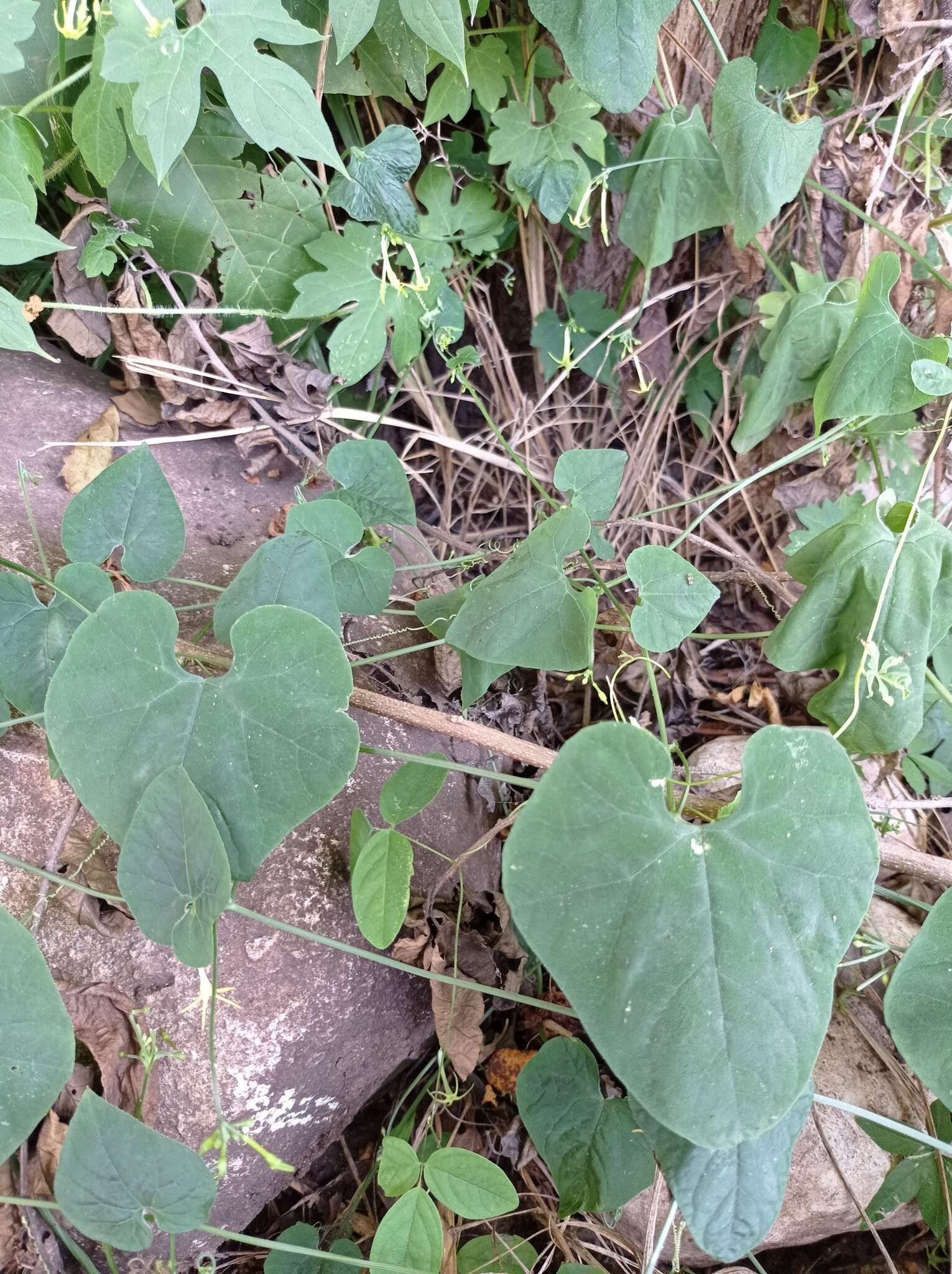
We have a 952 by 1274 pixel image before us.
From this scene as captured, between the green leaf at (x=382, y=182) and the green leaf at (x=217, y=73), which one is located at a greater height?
the green leaf at (x=217, y=73)

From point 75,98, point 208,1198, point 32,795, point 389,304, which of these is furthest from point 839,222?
point 208,1198

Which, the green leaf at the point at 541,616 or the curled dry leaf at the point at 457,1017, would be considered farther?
the curled dry leaf at the point at 457,1017

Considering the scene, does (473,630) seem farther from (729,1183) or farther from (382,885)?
(729,1183)

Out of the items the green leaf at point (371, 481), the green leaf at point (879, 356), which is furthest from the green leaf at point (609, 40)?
the green leaf at point (371, 481)

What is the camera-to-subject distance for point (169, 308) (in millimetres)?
1278

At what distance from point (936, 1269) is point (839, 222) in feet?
5.39

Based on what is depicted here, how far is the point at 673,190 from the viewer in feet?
4.40

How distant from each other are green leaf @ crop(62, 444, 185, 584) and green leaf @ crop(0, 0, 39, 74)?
0.42m

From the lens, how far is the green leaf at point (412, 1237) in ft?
3.14

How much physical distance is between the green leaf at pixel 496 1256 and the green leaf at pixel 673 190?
1.45m

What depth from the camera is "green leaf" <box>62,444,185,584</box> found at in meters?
0.97

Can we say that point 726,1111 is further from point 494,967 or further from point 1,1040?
point 1,1040

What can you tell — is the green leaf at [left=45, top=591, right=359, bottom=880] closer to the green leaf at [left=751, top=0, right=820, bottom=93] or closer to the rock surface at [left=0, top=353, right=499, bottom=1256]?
the rock surface at [left=0, top=353, right=499, bottom=1256]

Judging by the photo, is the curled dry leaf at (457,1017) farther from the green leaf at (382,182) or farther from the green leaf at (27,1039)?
the green leaf at (382,182)
